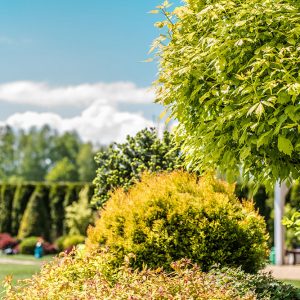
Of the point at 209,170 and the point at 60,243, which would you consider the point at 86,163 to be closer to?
the point at 60,243

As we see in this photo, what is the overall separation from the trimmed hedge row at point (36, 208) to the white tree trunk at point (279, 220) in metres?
10.9

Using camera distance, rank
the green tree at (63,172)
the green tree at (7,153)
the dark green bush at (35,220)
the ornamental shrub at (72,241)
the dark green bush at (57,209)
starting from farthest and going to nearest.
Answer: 1. the green tree at (7,153)
2. the green tree at (63,172)
3. the dark green bush at (57,209)
4. the dark green bush at (35,220)
5. the ornamental shrub at (72,241)

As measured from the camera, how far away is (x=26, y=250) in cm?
2567

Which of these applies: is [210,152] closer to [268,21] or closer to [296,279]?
[268,21]

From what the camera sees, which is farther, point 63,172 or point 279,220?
point 63,172

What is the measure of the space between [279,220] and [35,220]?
12879 millimetres

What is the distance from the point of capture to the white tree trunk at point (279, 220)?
17.8m

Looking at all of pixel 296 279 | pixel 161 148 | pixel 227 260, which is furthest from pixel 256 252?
pixel 296 279

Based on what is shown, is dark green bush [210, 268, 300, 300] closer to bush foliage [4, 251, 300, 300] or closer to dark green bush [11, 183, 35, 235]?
bush foliage [4, 251, 300, 300]

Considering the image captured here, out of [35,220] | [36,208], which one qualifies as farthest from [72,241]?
[36,208]

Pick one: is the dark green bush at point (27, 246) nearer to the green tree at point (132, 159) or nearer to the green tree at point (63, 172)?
the green tree at point (132, 159)

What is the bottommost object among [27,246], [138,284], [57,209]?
[27,246]

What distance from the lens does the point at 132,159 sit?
1290 cm

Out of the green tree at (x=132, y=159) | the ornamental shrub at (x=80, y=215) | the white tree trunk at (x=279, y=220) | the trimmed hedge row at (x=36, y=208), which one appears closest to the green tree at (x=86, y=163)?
the trimmed hedge row at (x=36, y=208)
